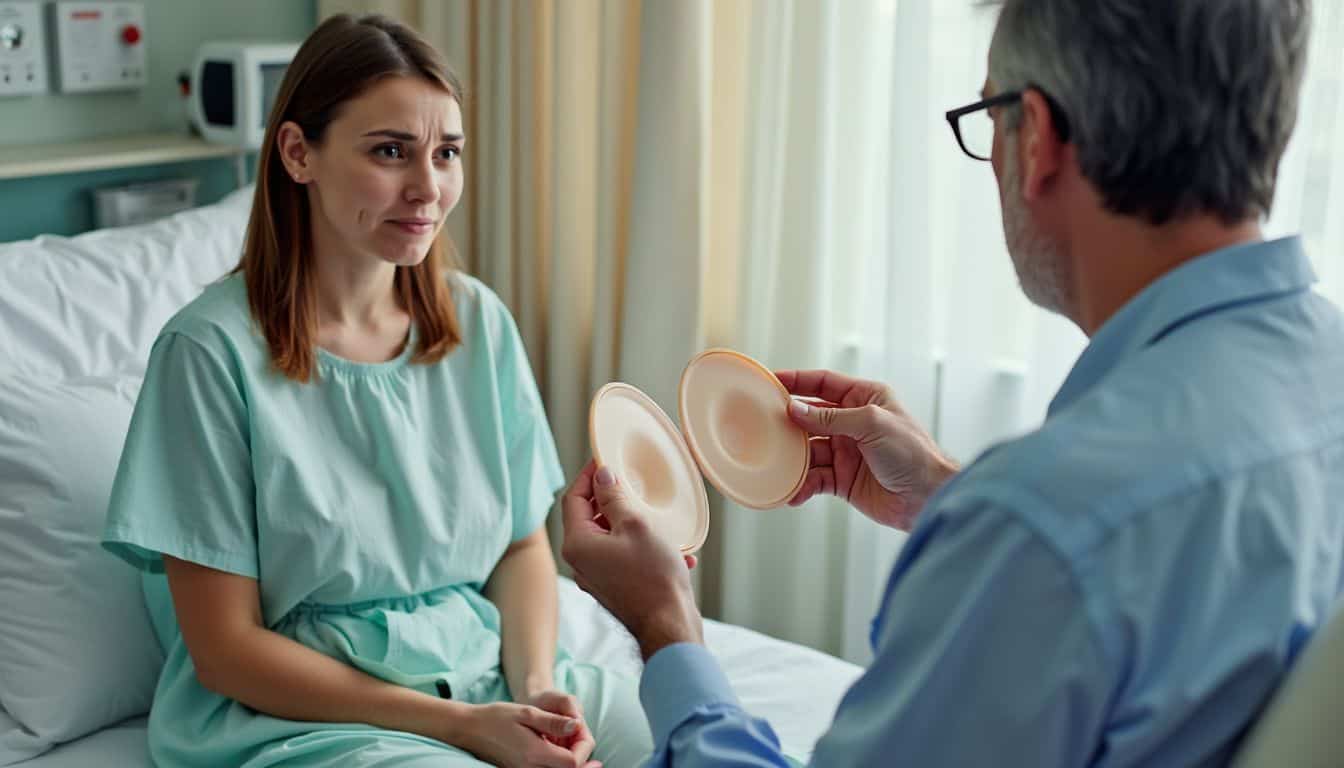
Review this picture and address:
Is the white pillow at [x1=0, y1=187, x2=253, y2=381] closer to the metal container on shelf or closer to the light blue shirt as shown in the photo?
the metal container on shelf

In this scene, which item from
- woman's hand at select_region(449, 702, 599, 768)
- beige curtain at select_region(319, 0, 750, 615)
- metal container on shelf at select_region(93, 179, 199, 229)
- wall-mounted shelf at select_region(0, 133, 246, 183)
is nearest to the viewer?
woman's hand at select_region(449, 702, 599, 768)

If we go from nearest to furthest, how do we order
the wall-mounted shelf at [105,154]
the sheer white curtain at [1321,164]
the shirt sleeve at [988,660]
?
the shirt sleeve at [988,660] < the sheer white curtain at [1321,164] < the wall-mounted shelf at [105,154]

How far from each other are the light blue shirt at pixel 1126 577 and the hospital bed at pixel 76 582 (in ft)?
2.55

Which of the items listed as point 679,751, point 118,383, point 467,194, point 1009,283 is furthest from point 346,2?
point 679,751

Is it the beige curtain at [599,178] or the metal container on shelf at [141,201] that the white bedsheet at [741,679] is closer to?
the beige curtain at [599,178]

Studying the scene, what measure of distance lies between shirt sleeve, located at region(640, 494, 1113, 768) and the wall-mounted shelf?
1.90 metres

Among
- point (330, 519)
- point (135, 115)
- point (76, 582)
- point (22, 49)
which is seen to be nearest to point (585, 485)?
point (330, 519)

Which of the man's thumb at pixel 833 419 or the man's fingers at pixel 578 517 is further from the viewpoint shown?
the man's thumb at pixel 833 419

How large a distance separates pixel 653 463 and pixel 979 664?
2.48 feet

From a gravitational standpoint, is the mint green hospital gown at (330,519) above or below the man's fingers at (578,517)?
below

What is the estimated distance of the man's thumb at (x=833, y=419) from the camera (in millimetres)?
1478

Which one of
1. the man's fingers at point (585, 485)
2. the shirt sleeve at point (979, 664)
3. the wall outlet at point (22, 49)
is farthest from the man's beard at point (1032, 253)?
the wall outlet at point (22, 49)

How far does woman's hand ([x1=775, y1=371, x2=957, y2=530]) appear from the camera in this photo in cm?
147

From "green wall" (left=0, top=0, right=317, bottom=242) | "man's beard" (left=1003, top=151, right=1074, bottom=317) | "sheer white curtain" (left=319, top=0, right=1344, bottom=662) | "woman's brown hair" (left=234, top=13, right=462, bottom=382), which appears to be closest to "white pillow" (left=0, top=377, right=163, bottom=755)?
"woman's brown hair" (left=234, top=13, right=462, bottom=382)
